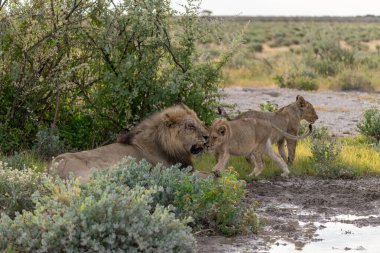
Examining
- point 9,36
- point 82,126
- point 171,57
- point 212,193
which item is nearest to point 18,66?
point 9,36

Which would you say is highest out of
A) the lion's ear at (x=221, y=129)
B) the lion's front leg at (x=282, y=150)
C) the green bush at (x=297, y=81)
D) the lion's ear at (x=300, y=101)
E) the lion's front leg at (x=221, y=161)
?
the lion's ear at (x=300, y=101)

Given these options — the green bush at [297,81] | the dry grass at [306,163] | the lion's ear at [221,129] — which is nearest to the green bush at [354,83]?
the green bush at [297,81]

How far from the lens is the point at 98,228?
5.68m

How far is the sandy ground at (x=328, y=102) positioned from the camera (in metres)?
15.5

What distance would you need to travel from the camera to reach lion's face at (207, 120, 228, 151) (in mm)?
9336

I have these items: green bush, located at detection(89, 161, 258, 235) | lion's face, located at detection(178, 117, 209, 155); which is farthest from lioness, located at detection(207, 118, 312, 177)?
green bush, located at detection(89, 161, 258, 235)

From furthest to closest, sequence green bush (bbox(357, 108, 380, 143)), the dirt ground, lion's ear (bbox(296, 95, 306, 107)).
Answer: green bush (bbox(357, 108, 380, 143)) < lion's ear (bbox(296, 95, 306, 107)) < the dirt ground

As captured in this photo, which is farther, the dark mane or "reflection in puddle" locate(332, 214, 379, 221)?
the dark mane

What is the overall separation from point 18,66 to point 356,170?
4438 mm

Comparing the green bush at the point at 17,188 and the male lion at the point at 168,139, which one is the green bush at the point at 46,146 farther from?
the green bush at the point at 17,188

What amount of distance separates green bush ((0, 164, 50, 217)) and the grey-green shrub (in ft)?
2.97

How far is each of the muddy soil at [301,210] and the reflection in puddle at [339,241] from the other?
0.02m

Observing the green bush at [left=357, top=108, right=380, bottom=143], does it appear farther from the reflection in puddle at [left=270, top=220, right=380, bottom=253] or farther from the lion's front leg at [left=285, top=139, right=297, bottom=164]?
the reflection in puddle at [left=270, top=220, right=380, bottom=253]

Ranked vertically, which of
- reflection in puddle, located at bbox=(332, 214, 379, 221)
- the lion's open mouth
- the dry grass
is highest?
the lion's open mouth
